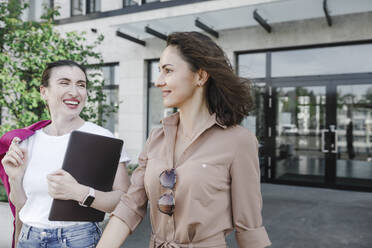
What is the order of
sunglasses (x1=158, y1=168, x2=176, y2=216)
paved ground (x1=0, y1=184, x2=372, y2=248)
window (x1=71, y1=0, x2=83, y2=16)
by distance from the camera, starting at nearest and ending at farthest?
1. sunglasses (x1=158, y1=168, x2=176, y2=216)
2. paved ground (x1=0, y1=184, x2=372, y2=248)
3. window (x1=71, y1=0, x2=83, y2=16)

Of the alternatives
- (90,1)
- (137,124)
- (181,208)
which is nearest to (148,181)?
(181,208)

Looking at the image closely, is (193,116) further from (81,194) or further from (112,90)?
(112,90)

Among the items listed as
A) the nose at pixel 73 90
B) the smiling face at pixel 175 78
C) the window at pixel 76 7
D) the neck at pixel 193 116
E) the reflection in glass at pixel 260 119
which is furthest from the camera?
the window at pixel 76 7

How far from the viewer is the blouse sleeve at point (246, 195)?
1.42 meters

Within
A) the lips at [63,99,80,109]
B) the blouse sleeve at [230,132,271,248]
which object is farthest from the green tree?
the blouse sleeve at [230,132,271,248]

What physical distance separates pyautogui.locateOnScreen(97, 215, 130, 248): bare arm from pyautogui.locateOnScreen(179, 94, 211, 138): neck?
523mm

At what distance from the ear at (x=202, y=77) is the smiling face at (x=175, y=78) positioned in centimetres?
2

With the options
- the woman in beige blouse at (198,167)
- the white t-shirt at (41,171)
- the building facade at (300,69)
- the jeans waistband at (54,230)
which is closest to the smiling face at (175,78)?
the woman in beige blouse at (198,167)

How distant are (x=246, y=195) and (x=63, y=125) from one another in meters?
1.13

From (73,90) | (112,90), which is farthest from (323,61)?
(73,90)

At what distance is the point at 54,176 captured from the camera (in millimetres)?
1515

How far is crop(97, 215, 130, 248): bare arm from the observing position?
147 cm

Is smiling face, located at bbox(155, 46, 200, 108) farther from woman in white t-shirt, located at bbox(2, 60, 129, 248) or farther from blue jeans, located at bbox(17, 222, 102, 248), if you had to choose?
blue jeans, located at bbox(17, 222, 102, 248)

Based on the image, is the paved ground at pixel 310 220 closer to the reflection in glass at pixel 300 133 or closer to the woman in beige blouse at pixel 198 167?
the reflection in glass at pixel 300 133
